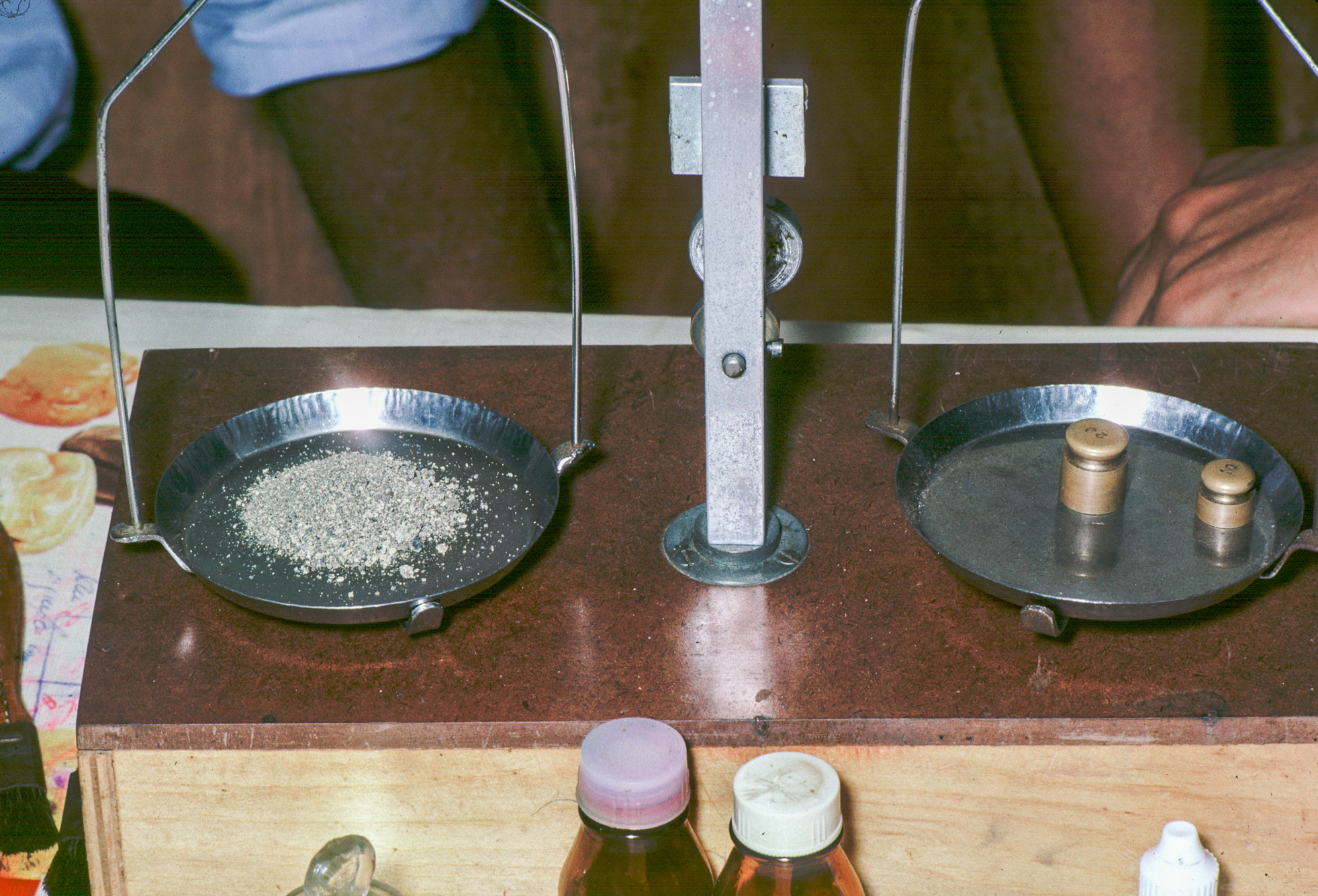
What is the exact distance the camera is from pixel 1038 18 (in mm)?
1074

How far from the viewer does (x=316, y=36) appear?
100 centimetres

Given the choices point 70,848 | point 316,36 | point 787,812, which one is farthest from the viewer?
point 316,36

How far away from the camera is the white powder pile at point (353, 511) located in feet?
1.94

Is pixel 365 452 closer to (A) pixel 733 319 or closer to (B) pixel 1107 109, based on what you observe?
(A) pixel 733 319

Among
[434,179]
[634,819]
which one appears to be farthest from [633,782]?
[434,179]

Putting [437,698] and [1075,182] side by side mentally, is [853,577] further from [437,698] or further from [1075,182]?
[1075,182]

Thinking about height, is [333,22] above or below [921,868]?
above

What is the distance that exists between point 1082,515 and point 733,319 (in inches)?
7.6

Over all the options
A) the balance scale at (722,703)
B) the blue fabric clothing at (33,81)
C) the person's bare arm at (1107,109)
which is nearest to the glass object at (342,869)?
the balance scale at (722,703)

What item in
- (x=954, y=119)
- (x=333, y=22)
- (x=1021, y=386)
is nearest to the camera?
(x=1021, y=386)

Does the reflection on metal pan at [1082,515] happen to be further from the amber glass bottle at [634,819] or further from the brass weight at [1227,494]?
the amber glass bottle at [634,819]

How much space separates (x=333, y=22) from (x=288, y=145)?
11 cm

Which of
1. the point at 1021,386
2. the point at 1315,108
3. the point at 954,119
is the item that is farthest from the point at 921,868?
the point at 1315,108

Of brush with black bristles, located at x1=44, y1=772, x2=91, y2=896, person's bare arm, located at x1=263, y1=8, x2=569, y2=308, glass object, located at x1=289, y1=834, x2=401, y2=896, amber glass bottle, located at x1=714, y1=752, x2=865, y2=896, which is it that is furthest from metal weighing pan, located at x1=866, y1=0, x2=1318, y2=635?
brush with black bristles, located at x1=44, y1=772, x2=91, y2=896
